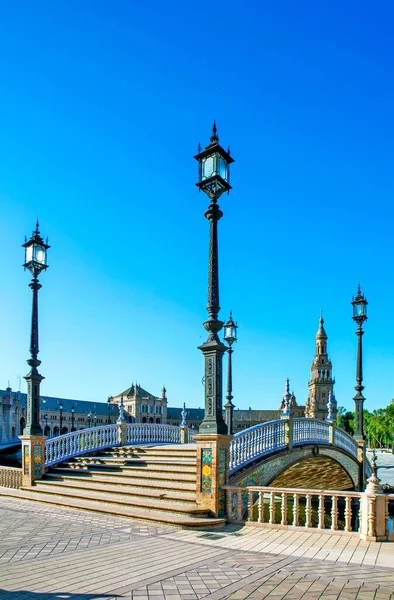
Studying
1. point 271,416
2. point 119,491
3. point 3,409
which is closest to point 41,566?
point 119,491

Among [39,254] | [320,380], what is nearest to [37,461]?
[39,254]

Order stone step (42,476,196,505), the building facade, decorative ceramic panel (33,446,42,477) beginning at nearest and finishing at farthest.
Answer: stone step (42,476,196,505) < decorative ceramic panel (33,446,42,477) < the building facade

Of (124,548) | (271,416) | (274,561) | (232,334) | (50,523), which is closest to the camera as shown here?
(274,561)

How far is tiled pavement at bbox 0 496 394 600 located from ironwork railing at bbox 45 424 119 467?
7.16 metres

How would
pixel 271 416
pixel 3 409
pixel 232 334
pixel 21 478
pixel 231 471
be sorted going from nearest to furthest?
pixel 231 471, pixel 21 478, pixel 232 334, pixel 3 409, pixel 271 416

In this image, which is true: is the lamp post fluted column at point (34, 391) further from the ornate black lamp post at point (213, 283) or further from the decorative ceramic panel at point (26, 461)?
the ornate black lamp post at point (213, 283)

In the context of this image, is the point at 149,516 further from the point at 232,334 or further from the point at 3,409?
the point at 3,409

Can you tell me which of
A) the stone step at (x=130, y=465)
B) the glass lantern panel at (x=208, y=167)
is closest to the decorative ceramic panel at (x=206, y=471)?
the stone step at (x=130, y=465)

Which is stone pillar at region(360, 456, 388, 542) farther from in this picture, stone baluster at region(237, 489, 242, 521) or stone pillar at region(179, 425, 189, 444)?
stone pillar at region(179, 425, 189, 444)

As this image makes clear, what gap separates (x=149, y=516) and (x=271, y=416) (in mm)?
125353

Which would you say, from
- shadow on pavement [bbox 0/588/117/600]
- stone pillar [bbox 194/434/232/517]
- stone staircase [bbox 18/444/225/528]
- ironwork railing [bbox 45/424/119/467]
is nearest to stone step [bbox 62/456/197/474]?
stone staircase [bbox 18/444/225/528]

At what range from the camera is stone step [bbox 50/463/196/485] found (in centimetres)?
1209

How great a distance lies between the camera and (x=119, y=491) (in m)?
12.1

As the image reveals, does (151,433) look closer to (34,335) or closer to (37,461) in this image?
(37,461)
